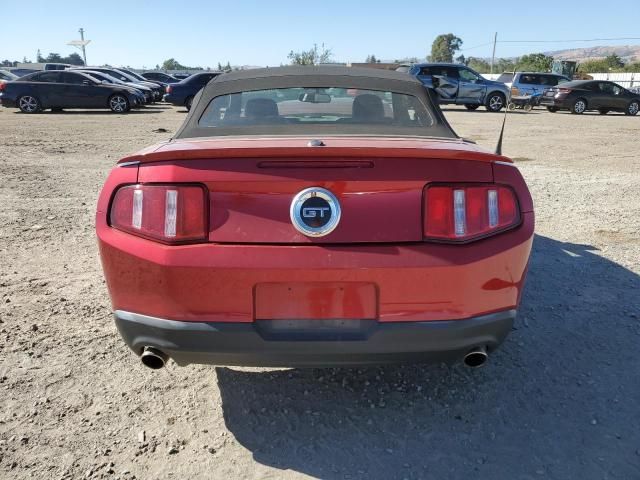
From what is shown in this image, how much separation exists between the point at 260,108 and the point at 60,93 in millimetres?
18736

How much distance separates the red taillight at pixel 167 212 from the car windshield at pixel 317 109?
43.8 inches

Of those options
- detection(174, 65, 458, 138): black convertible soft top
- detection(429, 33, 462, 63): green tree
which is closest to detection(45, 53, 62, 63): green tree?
detection(429, 33, 462, 63): green tree

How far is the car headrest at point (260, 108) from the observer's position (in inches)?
129

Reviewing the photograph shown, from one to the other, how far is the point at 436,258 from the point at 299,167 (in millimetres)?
622

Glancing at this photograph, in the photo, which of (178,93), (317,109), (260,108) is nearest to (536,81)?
(178,93)

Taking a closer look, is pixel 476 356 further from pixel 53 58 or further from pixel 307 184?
pixel 53 58

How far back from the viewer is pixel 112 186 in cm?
217

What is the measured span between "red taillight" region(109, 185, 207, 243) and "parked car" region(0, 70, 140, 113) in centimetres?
A: 1960

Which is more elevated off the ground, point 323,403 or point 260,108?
point 260,108

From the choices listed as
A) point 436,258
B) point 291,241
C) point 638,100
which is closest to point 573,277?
point 436,258

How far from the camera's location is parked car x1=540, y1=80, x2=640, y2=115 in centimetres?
2292

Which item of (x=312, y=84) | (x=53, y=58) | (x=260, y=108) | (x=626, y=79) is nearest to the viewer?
(x=260, y=108)

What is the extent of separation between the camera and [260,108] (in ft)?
10.8

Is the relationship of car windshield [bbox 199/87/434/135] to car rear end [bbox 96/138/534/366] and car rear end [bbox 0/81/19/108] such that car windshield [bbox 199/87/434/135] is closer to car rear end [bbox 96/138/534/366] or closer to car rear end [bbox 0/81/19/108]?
car rear end [bbox 96/138/534/366]
